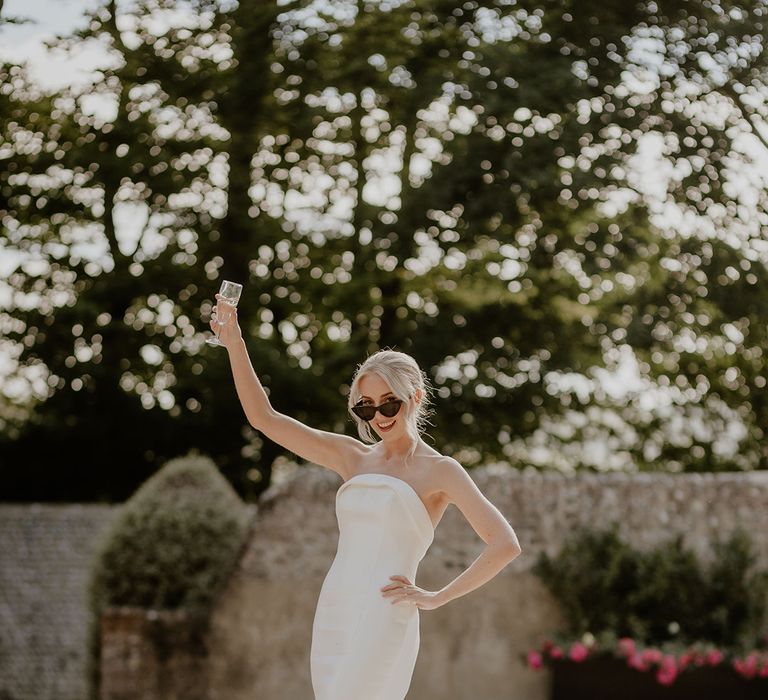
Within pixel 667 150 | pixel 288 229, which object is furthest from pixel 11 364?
pixel 667 150

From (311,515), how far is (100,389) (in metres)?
7.64

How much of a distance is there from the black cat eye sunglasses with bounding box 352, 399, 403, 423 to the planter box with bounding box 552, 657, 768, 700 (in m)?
7.25

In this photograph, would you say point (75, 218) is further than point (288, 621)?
Yes

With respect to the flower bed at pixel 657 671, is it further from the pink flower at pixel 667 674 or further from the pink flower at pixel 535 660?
the pink flower at pixel 535 660

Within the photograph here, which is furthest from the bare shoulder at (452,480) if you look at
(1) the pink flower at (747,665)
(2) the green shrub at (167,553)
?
(2) the green shrub at (167,553)

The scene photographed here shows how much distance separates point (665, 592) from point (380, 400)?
298 inches

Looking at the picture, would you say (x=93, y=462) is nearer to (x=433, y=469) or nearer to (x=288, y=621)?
(x=288, y=621)

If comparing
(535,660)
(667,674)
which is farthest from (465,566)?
(667,674)

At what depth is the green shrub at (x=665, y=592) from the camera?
1110 cm

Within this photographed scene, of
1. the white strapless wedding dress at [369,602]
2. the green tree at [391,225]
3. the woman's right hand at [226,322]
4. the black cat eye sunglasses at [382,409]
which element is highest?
the woman's right hand at [226,322]

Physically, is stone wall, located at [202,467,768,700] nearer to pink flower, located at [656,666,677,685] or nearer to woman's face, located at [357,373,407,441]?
pink flower, located at [656,666,677,685]

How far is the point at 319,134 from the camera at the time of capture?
1819 cm

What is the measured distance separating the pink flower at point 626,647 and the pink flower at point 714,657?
597 millimetres

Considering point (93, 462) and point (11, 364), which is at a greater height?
point (11, 364)
